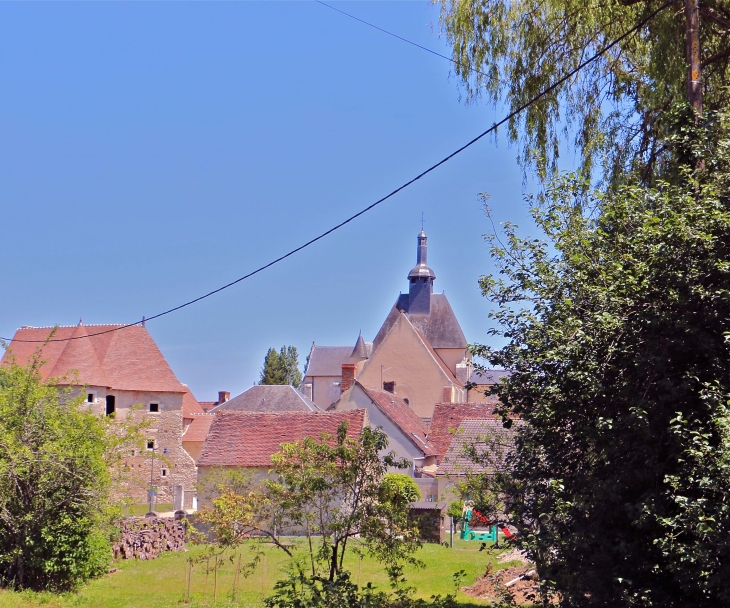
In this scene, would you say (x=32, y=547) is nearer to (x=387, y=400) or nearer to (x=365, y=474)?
(x=365, y=474)

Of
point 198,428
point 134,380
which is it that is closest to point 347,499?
point 134,380

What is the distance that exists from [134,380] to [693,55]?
42044 millimetres

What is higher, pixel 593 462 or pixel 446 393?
pixel 446 393

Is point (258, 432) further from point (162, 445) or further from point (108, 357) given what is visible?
point (108, 357)

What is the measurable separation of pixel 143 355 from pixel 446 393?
19.3 m

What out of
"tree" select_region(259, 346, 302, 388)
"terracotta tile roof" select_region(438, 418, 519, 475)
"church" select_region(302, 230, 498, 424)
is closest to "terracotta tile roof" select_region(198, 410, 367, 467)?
"church" select_region(302, 230, 498, 424)

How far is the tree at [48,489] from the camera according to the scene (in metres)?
16.0

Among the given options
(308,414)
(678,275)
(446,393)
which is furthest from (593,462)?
(446,393)

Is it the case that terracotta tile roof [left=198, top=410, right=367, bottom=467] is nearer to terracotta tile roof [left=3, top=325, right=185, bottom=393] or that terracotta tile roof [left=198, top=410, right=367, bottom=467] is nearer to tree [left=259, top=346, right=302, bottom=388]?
terracotta tile roof [left=3, top=325, right=185, bottom=393]

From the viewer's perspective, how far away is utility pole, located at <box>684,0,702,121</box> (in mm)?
8539

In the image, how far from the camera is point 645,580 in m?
6.33

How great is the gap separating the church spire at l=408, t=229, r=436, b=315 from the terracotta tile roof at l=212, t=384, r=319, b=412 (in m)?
21.6

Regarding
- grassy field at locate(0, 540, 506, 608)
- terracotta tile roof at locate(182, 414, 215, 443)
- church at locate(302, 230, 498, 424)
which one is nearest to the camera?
grassy field at locate(0, 540, 506, 608)

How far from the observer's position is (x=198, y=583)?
1894 cm
